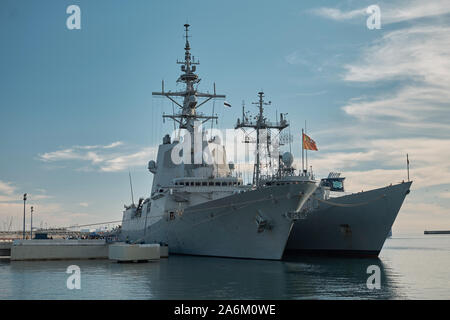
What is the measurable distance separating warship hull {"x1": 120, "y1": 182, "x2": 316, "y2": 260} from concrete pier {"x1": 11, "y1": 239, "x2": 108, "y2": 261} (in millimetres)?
6022

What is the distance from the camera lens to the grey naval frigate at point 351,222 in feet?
79.5

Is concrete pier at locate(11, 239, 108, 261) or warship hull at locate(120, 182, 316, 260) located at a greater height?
warship hull at locate(120, 182, 316, 260)

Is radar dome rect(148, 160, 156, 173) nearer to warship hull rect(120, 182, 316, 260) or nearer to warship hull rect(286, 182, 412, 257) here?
warship hull rect(120, 182, 316, 260)

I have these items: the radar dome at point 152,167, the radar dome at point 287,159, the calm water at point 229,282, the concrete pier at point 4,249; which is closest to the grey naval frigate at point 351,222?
the calm water at point 229,282

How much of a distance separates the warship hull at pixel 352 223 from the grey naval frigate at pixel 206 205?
2.01 m

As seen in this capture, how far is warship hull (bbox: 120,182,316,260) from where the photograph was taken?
21047 mm

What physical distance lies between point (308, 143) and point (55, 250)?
53.2ft

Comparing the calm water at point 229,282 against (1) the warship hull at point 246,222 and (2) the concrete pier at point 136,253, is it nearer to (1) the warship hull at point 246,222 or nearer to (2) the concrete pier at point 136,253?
(1) the warship hull at point 246,222

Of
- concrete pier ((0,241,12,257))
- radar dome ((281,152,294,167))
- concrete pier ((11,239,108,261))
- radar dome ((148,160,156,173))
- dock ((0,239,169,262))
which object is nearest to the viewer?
dock ((0,239,169,262))

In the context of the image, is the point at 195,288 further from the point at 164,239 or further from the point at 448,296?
the point at 164,239

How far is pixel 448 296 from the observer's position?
13594 millimetres

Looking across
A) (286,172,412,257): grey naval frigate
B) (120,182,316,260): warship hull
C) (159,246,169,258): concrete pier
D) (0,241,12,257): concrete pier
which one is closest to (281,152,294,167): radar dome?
(286,172,412,257): grey naval frigate

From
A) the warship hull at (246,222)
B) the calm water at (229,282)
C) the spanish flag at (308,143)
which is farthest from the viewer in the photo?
the spanish flag at (308,143)

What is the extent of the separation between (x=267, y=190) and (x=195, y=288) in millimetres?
7872
